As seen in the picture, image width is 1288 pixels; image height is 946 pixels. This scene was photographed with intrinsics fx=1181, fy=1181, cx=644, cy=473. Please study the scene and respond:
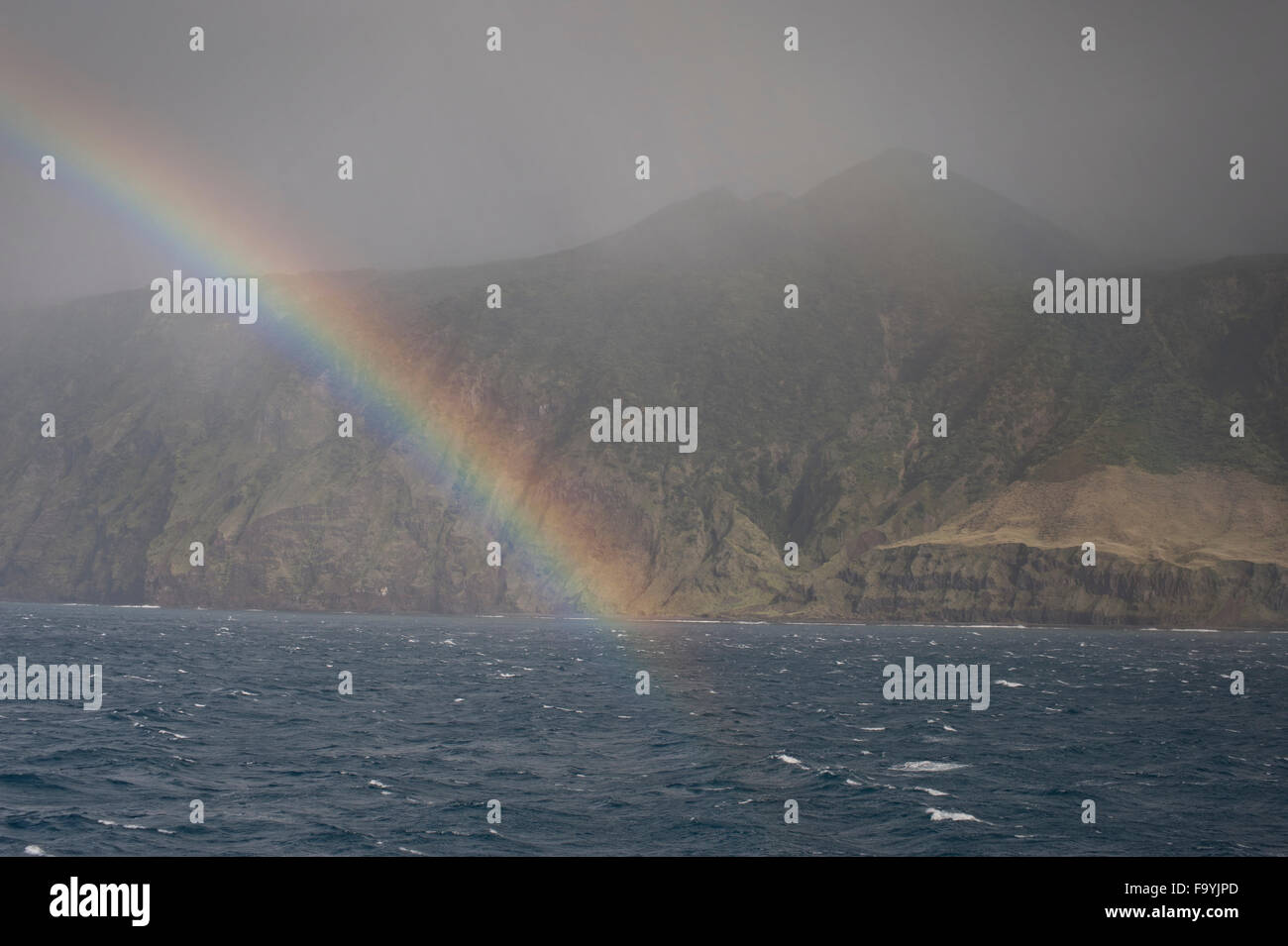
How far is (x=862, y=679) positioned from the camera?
111 m

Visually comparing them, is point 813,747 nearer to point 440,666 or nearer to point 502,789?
point 502,789

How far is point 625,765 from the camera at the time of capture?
56.6 m

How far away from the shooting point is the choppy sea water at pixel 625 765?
135ft

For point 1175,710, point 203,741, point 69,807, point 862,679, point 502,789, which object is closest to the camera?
point 69,807

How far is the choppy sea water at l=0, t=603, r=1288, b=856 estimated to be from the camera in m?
41.0

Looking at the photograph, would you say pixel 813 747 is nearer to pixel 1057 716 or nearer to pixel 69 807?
pixel 1057 716
